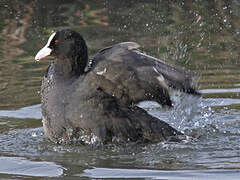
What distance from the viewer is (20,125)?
6.56m

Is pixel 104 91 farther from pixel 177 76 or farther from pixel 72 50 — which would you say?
pixel 177 76

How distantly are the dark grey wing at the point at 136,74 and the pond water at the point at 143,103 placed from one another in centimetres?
44

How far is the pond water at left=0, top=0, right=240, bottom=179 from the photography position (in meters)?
5.28

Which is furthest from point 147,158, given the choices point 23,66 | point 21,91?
point 23,66

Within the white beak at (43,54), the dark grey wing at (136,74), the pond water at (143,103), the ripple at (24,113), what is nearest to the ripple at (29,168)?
the pond water at (143,103)

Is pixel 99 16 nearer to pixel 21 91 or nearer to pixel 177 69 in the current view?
pixel 21 91

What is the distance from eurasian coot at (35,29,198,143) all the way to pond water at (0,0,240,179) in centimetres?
15

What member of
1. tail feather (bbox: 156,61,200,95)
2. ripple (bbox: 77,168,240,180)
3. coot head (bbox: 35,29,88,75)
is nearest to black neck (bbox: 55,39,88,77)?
coot head (bbox: 35,29,88,75)

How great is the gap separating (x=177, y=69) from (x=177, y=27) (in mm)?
4800

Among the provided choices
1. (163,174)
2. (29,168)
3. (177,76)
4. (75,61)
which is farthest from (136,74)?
(29,168)

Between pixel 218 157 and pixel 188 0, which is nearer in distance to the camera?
pixel 218 157

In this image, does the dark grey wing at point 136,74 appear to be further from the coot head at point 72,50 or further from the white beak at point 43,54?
the white beak at point 43,54

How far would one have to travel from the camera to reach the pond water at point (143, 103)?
528cm

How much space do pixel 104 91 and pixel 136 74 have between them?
15.5 inches
